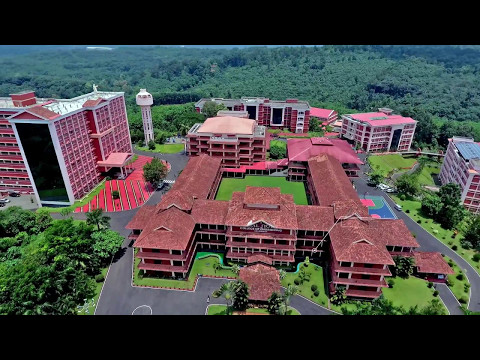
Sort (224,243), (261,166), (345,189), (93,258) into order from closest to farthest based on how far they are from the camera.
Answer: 1. (93,258)
2. (224,243)
3. (345,189)
4. (261,166)

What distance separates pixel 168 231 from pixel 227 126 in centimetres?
3545

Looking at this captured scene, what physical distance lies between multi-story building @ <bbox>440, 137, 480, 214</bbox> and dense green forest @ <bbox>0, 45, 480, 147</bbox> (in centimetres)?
2444

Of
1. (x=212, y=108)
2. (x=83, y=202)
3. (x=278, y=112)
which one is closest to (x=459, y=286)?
(x=83, y=202)

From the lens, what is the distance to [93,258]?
139 feet

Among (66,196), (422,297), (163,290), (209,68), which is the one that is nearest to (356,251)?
(422,297)

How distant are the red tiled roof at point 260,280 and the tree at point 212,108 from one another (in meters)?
63.6

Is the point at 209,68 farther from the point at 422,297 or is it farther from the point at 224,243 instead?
the point at 422,297

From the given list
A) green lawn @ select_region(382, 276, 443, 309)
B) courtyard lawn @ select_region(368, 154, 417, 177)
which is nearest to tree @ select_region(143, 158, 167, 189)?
green lawn @ select_region(382, 276, 443, 309)

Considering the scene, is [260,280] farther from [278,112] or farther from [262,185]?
[278,112]

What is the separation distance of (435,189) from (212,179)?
4931 centimetres

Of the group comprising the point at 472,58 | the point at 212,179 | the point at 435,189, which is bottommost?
the point at 435,189

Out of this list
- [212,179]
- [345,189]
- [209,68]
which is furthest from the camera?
[209,68]

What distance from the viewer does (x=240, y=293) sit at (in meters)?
36.8

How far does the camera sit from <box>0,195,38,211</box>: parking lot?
57106mm
